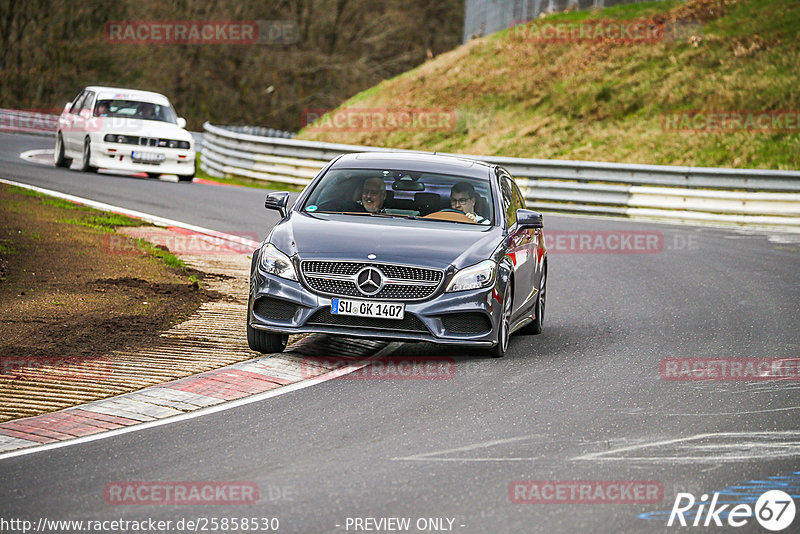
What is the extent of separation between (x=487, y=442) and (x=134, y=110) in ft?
68.6

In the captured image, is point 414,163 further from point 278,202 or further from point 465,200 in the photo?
point 278,202

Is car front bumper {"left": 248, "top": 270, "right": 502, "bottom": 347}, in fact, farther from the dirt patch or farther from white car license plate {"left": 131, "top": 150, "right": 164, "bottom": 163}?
white car license plate {"left": 131, "top": 150, "right": 164, "bottom": 163}

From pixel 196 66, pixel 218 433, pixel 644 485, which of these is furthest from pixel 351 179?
pixel 196 66

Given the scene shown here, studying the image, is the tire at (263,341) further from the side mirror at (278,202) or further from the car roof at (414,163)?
the car roof at (414,163)

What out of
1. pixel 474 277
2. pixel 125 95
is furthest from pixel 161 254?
pixel 125 95

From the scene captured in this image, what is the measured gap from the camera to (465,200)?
10.6m

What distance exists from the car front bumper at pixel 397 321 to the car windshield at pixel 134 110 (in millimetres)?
17551

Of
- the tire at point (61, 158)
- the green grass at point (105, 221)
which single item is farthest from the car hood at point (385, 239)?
the tire at point (61, 158)

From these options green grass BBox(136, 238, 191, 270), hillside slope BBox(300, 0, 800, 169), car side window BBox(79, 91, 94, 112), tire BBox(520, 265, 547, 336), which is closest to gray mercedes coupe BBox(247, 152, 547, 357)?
tire BBox(520, 265, 547, 336)

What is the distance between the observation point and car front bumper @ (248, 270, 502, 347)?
919cm

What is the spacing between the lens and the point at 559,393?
27.9 ft

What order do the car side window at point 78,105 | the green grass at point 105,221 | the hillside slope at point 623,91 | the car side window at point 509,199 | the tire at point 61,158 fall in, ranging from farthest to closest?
1. the hillside slope at point 623,91
2. the tire at point 61,158
3. the car side window at point 78,105
4. the green grass at point 105,221
5. the car side window at point 509,199

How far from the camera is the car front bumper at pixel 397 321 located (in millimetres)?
9188

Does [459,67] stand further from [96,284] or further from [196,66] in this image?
[96,284]
